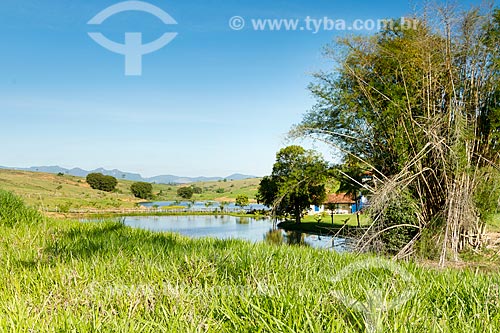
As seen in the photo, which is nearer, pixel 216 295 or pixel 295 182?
pixel 216 295

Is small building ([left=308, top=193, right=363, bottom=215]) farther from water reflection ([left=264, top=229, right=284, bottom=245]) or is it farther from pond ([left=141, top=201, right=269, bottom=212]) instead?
water reflection ([left=264, top=229, right=284, bottom=245])

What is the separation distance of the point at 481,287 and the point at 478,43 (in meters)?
9.24

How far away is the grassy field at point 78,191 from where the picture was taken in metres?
25.1

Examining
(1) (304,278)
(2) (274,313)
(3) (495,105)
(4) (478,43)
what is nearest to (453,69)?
(4) (478,43)

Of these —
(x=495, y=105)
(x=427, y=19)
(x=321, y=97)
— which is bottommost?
(x=495, y=105)

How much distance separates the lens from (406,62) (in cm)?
1037

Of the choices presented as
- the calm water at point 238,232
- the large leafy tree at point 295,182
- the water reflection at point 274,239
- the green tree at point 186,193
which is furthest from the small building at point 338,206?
the green tree at point 186,193

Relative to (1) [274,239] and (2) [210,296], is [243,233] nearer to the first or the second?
(1) [274,239]

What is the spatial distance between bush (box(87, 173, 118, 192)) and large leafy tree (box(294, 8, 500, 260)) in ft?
140

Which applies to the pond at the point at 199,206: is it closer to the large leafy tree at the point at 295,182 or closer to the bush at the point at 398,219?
the large leafy tree at the point at 295,182

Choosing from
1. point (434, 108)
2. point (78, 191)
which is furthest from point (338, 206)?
point (434, 108)

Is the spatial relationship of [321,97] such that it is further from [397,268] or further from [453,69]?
[397,268]

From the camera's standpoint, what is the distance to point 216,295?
202 cm

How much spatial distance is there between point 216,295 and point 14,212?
19.7 feet
